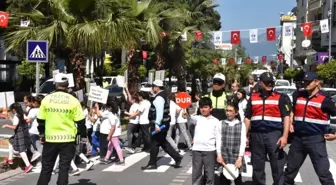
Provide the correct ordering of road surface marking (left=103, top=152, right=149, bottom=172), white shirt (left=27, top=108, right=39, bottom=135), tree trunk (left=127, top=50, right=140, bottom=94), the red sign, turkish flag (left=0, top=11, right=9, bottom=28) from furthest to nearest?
tree trunk (left=127, top=50, right=140, bottom=94) < turkish flag (left=0, top=11, right=9, bottom=28) < the red sign < road surface marking (left=103, top=152, right=149, bottom=172) < white shirt (left=27, top=108, right=39, bottom=135)

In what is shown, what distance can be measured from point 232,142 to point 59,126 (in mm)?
2411

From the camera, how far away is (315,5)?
4978 cm

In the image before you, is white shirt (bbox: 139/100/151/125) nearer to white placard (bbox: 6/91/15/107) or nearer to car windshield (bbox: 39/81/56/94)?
white placard (bbox: 6/91/15/107)

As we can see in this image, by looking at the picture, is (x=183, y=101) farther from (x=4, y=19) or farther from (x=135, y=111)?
(x=4, y=19)

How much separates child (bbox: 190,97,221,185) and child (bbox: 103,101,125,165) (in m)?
3.42

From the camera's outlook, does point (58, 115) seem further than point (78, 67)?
No

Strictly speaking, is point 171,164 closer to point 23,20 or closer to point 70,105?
point 70,105

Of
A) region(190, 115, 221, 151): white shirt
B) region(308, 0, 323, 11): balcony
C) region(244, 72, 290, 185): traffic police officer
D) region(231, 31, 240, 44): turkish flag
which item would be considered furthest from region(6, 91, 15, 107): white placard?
region(308, 0, 323, 11): balcony

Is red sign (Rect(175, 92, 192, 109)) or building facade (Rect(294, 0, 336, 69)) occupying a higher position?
building facade (Rect(294, 0, 336, 69))

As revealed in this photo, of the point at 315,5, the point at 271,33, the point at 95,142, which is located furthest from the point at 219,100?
the point at 315,5

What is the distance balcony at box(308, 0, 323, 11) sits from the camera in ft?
156

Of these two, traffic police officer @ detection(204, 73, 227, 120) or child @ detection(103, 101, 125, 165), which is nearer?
traffic police officer @ detection(204, 73, 227, 120)

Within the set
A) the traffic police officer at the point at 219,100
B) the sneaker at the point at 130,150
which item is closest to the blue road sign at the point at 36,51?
the sneaker at the point at 130,150

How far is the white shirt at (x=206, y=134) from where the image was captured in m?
7.22
